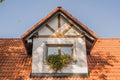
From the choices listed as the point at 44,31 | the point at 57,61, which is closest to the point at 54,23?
the point at 44,31

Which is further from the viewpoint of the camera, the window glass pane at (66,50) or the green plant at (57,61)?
the window glass pane at (66,50)

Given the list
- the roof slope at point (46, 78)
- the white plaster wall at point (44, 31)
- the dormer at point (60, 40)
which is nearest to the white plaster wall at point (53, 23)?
the dormer at point (60, 40)

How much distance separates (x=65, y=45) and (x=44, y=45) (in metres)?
0.98

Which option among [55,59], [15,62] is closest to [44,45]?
[55,59]

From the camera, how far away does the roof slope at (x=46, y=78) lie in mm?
11617

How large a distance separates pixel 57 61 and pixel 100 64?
2353mm

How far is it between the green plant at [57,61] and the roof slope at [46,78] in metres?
0.60

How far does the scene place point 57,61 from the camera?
38.1ft

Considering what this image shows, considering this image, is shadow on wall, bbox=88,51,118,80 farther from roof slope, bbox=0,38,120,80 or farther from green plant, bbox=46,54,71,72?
green plant, bbox=46,54,71,72

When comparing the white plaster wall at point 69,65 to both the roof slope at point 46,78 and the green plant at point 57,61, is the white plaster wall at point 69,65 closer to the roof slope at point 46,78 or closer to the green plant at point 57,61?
the green plant at point 57,61

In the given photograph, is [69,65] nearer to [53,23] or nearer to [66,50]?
[66,50]

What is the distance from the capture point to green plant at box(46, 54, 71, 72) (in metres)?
11.6

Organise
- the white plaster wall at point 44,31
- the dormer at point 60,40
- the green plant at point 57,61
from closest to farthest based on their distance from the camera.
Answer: the green plant at point 57,61, the dormer at point 60,40, the white plaster wall at point 44,31

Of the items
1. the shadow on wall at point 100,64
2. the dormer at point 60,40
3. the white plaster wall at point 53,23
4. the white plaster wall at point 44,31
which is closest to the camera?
the dormer at point 60,40
